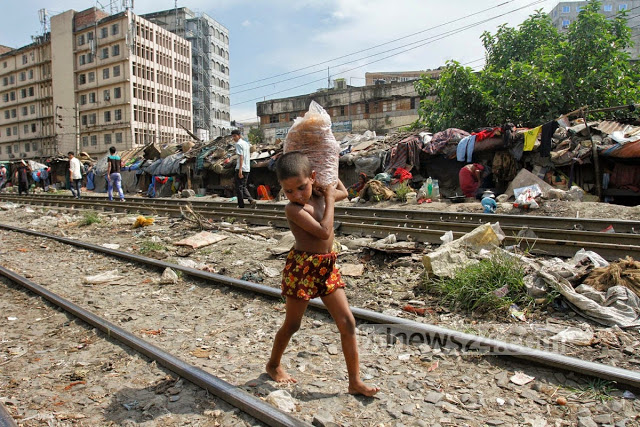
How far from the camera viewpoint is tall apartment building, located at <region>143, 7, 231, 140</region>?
80.3 metres

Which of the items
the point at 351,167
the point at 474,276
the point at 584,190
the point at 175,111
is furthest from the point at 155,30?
the point at 474,276

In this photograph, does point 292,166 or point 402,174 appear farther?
point 402,174

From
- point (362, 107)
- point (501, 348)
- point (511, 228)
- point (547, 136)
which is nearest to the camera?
point (501, 348)

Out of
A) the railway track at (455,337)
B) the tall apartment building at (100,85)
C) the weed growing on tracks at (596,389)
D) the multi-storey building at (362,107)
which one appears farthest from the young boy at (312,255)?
the tall apartment building at (100,85)

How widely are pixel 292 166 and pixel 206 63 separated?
300ft

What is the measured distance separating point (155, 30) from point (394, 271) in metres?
74.0

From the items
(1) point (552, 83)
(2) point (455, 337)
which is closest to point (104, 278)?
(2) point (455, 337)

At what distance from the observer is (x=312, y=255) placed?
262 centimetres

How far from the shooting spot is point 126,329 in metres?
4.02

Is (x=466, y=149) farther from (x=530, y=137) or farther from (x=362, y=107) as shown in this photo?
(x=362, y=107)

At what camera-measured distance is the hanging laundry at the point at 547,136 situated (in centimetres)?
1232

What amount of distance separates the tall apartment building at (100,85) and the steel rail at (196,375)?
64423mm

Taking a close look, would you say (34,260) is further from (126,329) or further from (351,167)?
(351,167)

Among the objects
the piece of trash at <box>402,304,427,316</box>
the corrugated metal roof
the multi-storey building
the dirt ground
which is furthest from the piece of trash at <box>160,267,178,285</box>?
the multi-storey building
